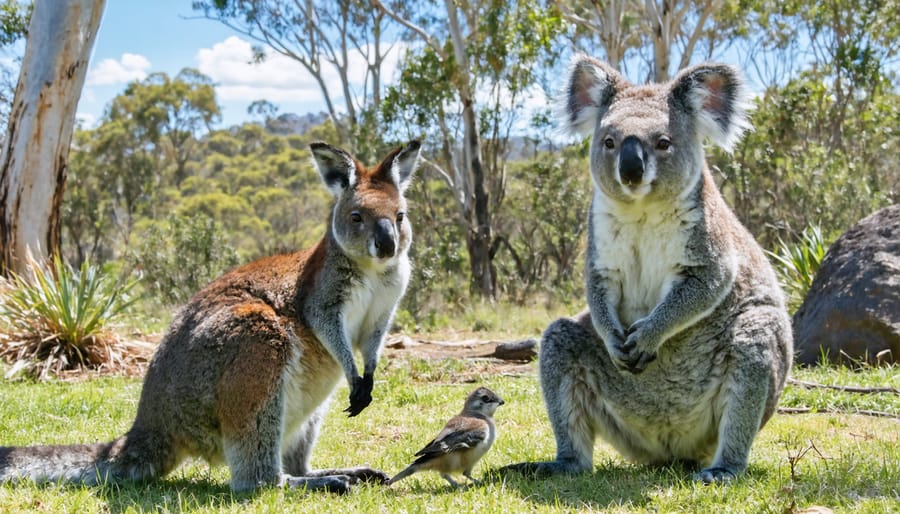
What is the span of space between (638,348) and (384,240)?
1.72 metres

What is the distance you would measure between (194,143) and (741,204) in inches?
1482

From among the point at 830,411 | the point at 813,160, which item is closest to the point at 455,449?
the point at 830,411

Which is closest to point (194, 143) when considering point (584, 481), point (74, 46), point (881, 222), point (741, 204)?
point (741, 204)

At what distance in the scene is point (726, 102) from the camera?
5.96 metres

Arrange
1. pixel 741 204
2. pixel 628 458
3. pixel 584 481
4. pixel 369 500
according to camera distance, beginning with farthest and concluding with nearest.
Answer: pixel 741 204 → pixel 628 458 → pixel 584 481 → pixel 369 500

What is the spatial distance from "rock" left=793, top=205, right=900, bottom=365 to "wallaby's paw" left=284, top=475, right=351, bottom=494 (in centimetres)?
697

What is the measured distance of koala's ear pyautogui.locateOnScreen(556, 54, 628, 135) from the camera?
20.1 feet

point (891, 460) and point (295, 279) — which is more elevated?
point (295, 279)

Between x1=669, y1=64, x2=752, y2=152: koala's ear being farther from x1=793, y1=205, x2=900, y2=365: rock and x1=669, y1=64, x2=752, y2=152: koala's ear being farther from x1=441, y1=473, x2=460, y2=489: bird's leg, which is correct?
x1=793, y1=205, x2=900, y2=365: rock

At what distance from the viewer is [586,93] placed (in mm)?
6270

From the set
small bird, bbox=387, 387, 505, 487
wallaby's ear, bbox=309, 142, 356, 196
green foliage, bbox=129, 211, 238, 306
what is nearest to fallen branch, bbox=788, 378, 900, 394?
small bird, bbox=387, 387, 505, 487

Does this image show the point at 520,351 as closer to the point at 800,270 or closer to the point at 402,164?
the point at 800,270

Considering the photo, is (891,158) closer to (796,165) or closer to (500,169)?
(796,165)

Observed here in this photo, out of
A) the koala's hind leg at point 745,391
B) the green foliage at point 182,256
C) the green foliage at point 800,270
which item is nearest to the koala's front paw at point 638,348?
the koala's hind leg at point 745,391
